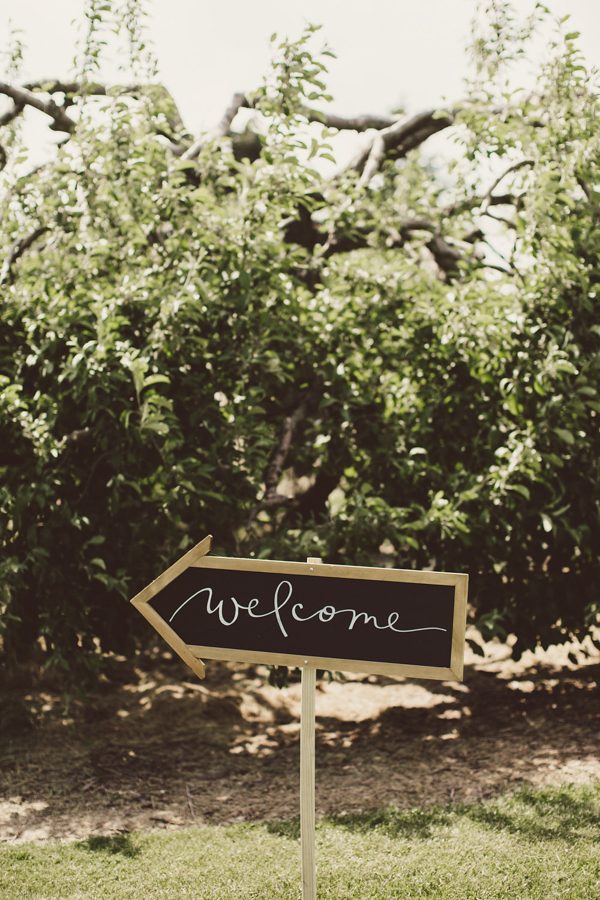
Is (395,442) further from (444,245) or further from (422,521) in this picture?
(444,245)

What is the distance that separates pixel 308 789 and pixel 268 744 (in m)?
2.54

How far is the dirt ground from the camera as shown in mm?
4363

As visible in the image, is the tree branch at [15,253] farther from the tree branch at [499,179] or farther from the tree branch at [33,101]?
the tree branch at [499,179]

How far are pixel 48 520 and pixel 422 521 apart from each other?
217cm

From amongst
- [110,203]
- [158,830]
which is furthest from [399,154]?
[158,830]

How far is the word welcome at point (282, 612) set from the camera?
279 centimetres

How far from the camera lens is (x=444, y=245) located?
6879mm

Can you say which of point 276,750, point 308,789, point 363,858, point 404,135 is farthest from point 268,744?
point 404,135

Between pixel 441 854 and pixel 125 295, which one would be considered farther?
pixel 125 295

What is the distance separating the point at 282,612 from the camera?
2885 millimetres

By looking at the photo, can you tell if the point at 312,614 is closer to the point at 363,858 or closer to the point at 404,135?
the point at 363,858

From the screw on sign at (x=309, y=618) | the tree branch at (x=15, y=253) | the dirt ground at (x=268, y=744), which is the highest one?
the tree branch at (x=15, y=253)

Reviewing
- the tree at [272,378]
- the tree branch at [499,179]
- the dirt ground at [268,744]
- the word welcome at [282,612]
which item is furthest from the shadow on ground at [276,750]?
the tree branch at [499,179]

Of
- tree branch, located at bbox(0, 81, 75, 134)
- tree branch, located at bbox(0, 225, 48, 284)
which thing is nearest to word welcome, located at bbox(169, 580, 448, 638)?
tree branch, located at bbox(0, 225, 48, 284)
